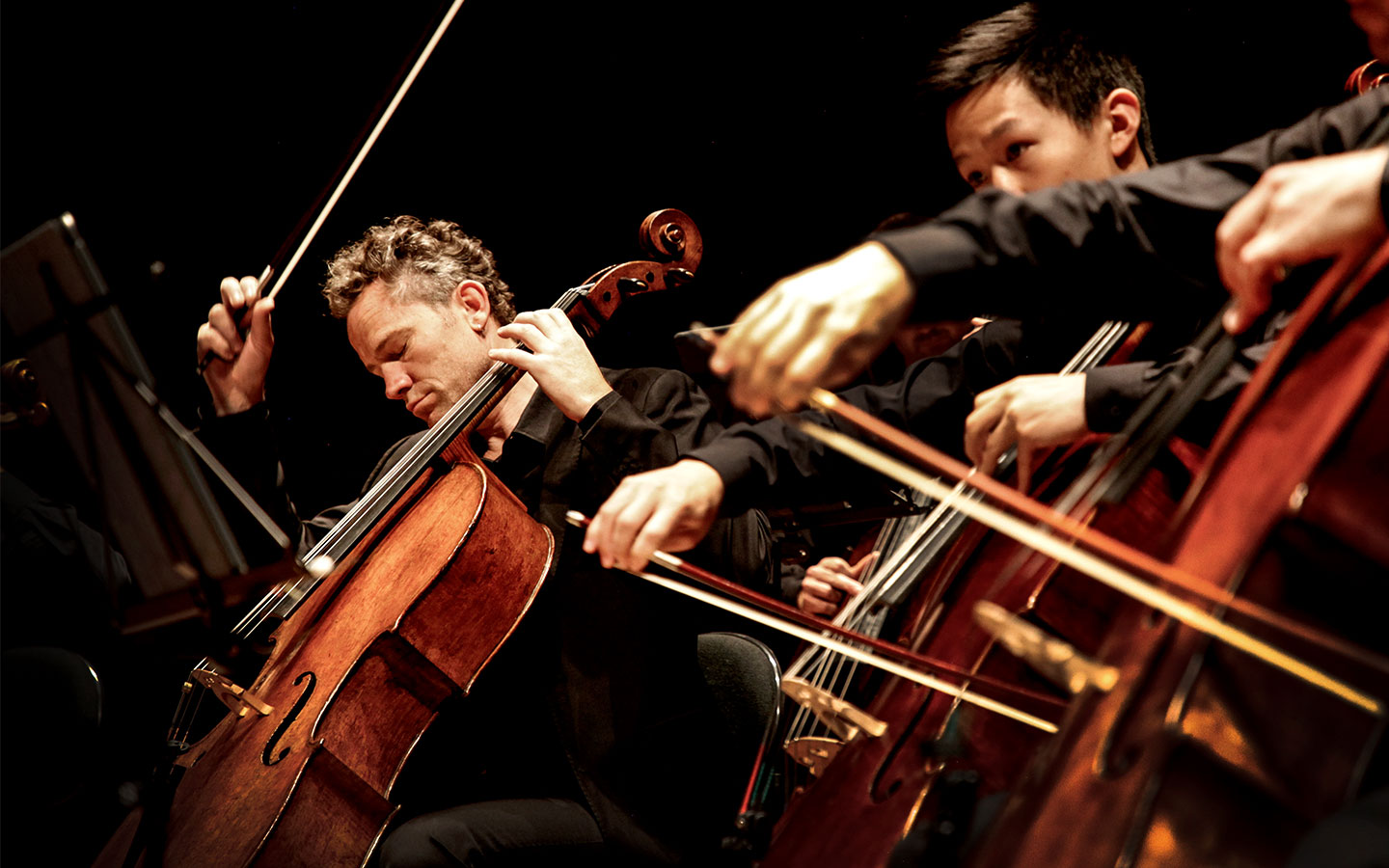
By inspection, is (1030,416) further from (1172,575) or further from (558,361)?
(558,361)

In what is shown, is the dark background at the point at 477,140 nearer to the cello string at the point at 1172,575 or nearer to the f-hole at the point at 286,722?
the f-hole at the point at 286,722

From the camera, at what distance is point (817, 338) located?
28.4 inches

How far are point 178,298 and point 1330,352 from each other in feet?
9.10

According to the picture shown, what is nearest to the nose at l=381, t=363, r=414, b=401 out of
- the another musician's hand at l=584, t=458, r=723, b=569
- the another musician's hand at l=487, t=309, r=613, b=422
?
the another musician's hand at l=487, t=309, r=613, b=422

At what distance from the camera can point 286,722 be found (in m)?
1.57

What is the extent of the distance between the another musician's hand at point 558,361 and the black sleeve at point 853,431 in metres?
0.50

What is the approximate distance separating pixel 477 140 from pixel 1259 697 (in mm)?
2764

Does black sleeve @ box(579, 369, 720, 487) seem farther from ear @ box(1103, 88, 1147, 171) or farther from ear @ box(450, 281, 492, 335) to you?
ear @ box(1103, 88, 1147, 171)

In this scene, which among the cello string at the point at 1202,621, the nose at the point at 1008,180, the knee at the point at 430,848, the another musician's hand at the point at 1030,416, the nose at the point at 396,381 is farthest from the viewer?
the nose at the point at 396,381

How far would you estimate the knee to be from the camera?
1.61 metres

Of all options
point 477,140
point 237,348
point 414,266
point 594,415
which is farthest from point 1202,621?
point 477,140

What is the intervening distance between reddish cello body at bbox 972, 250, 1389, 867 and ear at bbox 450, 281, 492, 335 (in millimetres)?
1971

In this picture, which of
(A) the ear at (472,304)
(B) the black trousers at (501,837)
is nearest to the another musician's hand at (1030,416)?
(B) the black trousers at (501,837)

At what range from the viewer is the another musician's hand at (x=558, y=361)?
1837 millimetres
